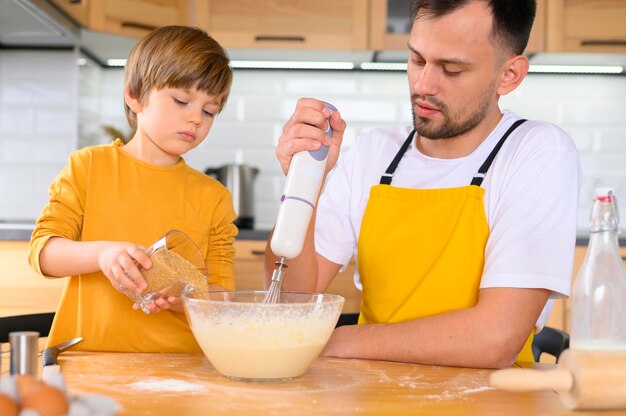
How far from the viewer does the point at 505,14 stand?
5.03 ft

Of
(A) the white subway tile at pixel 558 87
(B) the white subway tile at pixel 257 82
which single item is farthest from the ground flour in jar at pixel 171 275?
(A) the white subway tile at pixel 558 87

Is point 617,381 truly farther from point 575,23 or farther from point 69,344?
point 575,23

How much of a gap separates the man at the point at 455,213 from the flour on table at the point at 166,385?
0.34m

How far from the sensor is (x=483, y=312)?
129cm

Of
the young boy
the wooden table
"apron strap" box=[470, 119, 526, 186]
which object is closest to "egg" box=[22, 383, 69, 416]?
the wooden table

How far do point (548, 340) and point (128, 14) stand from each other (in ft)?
7.78

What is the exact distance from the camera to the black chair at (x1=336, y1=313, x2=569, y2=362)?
59.5 inches

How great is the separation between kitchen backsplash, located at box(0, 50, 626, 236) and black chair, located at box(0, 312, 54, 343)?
6.66 ft

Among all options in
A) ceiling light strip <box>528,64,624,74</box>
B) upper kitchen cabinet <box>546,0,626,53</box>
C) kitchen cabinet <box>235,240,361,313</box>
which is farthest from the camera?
ceiling light strip <box>528,64,624,74</box>

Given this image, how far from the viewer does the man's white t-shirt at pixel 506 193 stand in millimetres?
1343

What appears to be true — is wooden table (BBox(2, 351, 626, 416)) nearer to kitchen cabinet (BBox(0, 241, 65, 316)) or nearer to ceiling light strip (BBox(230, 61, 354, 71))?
kitchen cabinet (BBox(0, 241, 65, 316))

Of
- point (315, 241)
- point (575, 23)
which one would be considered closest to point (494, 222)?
point (315, 241)

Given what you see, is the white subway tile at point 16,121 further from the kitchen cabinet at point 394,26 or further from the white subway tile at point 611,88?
the white subway tile at point 611,88

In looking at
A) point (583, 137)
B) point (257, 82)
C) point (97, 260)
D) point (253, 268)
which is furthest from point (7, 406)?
point (583, 137)
